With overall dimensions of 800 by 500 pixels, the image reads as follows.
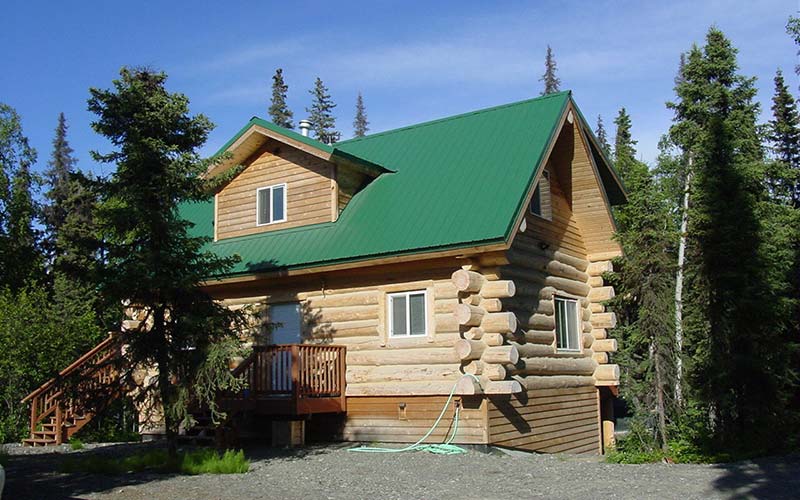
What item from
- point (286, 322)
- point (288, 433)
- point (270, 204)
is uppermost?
point (270, 204)

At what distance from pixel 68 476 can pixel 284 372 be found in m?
4.62

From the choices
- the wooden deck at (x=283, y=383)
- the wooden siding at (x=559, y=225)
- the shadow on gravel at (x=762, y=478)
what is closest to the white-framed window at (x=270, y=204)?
the wooden deck at (x=283, y=383)

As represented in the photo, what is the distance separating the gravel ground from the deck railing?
4.88ft

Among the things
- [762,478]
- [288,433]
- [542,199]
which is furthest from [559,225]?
[762,478]

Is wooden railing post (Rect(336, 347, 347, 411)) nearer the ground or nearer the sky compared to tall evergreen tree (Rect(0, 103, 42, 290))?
nearer the ground

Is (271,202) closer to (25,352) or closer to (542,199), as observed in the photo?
(542,199)

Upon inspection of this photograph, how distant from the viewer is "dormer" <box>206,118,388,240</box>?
18.9m

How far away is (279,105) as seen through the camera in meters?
60.7

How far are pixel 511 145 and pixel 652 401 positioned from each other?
21.4ft

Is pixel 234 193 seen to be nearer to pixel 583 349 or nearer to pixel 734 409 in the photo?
pixel 583 349

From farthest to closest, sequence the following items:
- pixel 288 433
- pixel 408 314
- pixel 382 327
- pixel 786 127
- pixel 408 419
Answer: pixel 786 127
pixel 382 327
pixel 408 314
pixel 288 433
pixel 408 419

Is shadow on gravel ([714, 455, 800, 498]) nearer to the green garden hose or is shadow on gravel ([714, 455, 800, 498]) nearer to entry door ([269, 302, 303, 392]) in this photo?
the green garden hose


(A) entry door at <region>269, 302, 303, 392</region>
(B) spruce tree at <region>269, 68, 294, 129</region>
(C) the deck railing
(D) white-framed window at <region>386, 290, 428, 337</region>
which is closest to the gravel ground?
(C) the deck railing

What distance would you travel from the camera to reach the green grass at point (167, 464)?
12883 millimetres
